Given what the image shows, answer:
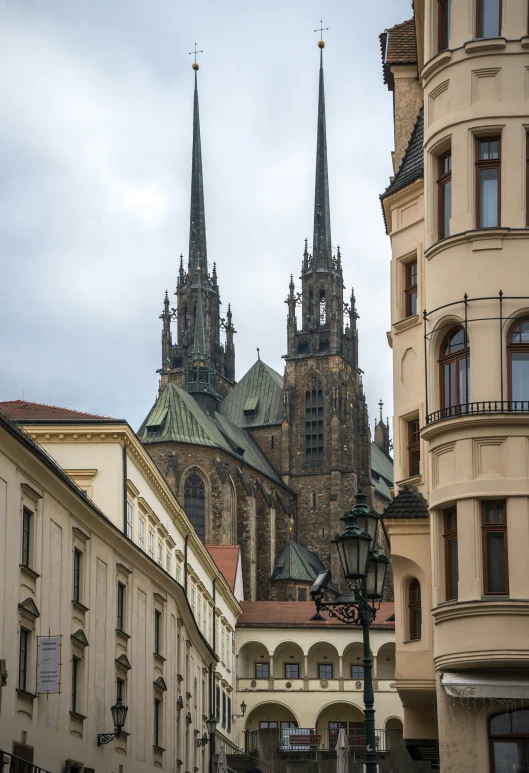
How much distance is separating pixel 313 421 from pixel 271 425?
19.7 ft

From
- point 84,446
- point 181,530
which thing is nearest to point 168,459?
point 181,530

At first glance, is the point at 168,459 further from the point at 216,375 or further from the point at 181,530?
the point at 181,530

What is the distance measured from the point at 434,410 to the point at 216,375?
116579 millimetres

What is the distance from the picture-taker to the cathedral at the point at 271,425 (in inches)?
4542

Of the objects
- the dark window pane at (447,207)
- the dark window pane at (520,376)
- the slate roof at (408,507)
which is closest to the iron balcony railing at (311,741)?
the slate roof at (408,507)

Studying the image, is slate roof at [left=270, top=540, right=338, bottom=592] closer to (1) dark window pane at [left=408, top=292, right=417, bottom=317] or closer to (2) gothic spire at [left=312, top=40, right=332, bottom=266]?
(2) gothic spire at [left=312, top=40, right=332, bottom=266]

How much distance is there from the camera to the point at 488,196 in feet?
83.0

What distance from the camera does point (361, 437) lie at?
133 meters

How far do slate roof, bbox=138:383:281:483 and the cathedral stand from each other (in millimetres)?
122

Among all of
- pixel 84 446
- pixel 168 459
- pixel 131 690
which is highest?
pixel 168 459

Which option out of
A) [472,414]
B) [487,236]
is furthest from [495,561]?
Result: [487,236]

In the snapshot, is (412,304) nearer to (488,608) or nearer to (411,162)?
(411,162)

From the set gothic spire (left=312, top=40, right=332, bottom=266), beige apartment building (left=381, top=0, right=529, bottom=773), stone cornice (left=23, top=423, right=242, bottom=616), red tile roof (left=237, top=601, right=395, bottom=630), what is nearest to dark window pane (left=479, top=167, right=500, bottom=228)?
beige apartment building (left=381, top=0, right=529, bottom=773)

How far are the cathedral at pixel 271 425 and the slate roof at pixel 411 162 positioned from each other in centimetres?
8195
